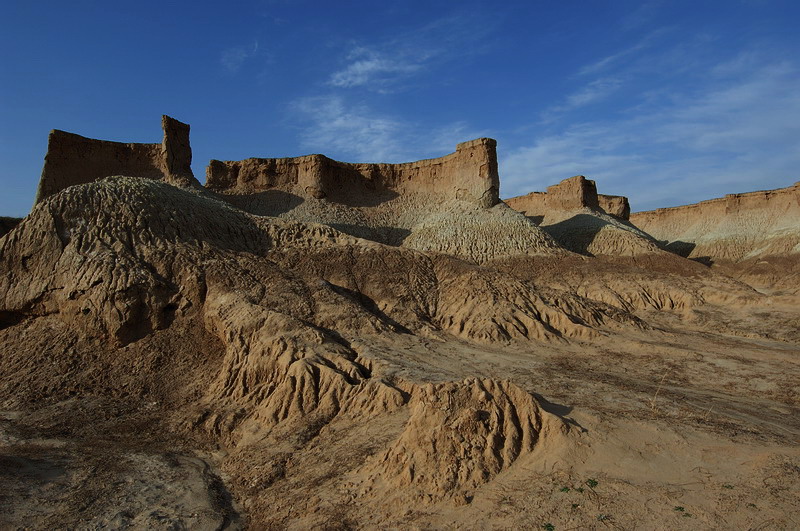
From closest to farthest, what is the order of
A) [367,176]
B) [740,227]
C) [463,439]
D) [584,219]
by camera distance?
[463,439]
[367,176]
[584,219]
[740,227]

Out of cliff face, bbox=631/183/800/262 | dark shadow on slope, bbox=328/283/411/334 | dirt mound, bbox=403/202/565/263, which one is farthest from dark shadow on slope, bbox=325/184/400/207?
cliff face, bbox=631/183/800/262

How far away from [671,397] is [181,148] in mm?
30197

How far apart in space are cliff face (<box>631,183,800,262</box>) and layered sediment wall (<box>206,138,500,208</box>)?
25.2m

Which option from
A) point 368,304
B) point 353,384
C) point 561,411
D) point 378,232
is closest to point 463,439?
point 561,411

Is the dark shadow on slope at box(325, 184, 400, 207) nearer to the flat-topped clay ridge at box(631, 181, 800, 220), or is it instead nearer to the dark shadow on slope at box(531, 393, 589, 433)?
the dark shadow on slope at box(531, 393, 589, 433)

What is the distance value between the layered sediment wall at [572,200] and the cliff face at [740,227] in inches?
263

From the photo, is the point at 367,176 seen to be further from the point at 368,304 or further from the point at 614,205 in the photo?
the point at 614,205

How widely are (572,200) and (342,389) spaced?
37110mm

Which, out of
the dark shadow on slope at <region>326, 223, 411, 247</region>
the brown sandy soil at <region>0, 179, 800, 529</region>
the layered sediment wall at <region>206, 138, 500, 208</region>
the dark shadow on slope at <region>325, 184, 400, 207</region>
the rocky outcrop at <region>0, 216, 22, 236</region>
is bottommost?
the brown sandy soil at <region>0, 179, 800, 529</region>

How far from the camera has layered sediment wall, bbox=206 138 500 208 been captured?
33.6 meters

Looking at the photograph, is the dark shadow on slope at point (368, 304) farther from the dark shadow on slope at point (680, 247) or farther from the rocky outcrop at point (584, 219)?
the dark shadow on slope at point (680, 247)

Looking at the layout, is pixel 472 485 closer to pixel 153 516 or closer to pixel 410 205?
pixel 153 516

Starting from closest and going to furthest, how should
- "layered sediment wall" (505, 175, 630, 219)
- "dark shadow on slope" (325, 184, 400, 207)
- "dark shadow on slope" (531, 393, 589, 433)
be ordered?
"dark shadow on slope" (531, 393, 589, 433)
"dark shadow on slope" (325, 184, 400, 207)
"layered sediment wall" (505, 175, 630, 219)

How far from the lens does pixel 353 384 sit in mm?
11250
